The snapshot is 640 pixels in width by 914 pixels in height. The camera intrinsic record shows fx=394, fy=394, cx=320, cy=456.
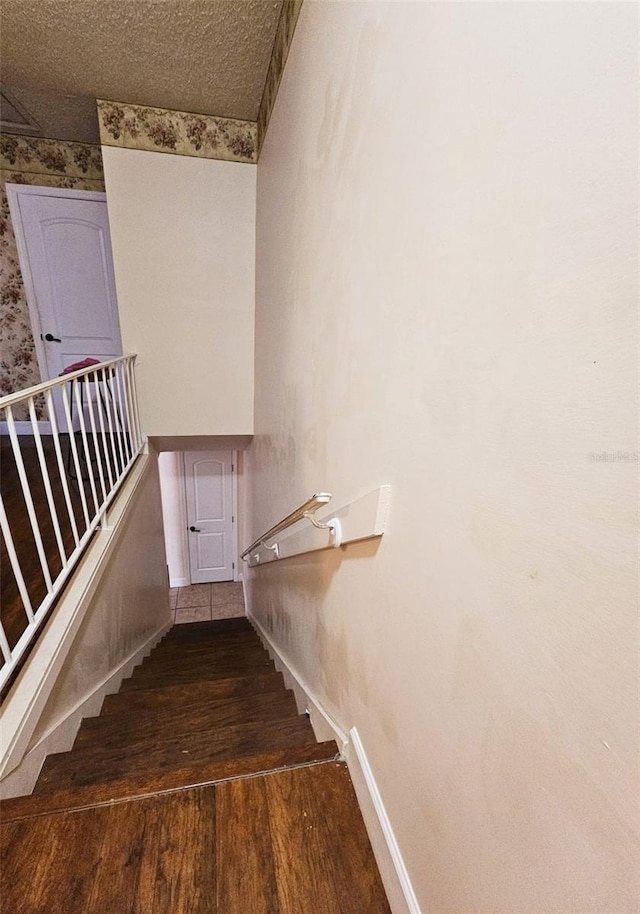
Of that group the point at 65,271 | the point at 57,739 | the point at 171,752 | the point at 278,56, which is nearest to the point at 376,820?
the point at 171,752

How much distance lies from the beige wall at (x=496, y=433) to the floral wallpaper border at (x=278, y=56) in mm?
899

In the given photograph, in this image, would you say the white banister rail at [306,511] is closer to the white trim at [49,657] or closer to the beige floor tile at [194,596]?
the white trim at [49,657]

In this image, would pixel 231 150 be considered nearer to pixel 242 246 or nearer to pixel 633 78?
pixel 242 246

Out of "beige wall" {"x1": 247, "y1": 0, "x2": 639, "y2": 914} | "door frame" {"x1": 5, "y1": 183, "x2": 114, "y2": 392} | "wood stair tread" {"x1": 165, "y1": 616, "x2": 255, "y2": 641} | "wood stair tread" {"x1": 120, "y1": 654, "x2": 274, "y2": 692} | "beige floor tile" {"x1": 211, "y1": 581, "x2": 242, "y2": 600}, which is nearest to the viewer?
"beige wall" {"x1": 247, "y1": 0, "x2": 639, "y2": 914}

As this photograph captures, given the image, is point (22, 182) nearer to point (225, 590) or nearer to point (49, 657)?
point (49, 657)

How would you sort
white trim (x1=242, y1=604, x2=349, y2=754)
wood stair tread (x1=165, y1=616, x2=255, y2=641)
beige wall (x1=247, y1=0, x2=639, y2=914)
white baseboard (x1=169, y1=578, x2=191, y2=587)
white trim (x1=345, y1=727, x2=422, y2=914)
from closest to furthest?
1. beige wall (x1=247, y1=0, x2=639, y2=914)
2. white trim (x1=345, y1=727, x2=422, y2=914)
3. white trim (x1=242, y1=604, x2=349, y2=754)
4. wood stair tread (x1=165, y1=616, x2=255, y2=641)
5. white baseboard (x1=169, y1=578, x2=191, y2=587)

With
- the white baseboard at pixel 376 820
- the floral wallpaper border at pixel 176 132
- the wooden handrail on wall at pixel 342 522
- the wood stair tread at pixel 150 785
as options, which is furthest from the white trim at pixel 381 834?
the floral wallpaper border at pixel 176 132

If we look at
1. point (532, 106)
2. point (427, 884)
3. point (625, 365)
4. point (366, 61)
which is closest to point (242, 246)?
point (366, 61)

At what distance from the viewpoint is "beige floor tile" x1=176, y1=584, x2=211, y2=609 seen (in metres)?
5.11

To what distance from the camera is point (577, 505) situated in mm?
421

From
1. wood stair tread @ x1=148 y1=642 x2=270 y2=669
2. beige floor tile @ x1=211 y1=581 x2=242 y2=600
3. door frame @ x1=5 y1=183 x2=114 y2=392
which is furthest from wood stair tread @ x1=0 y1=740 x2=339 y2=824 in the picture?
beige floor tile @ x1=211 y1=581 x2=242 y2=600

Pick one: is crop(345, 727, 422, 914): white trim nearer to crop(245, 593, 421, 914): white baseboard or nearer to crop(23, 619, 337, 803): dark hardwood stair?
crop(245, 593, 421, 914): white baseboard

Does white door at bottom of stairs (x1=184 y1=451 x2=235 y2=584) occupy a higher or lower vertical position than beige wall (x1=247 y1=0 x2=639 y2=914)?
lower

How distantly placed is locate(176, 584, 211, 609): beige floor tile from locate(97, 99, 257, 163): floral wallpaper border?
4.71 metres
